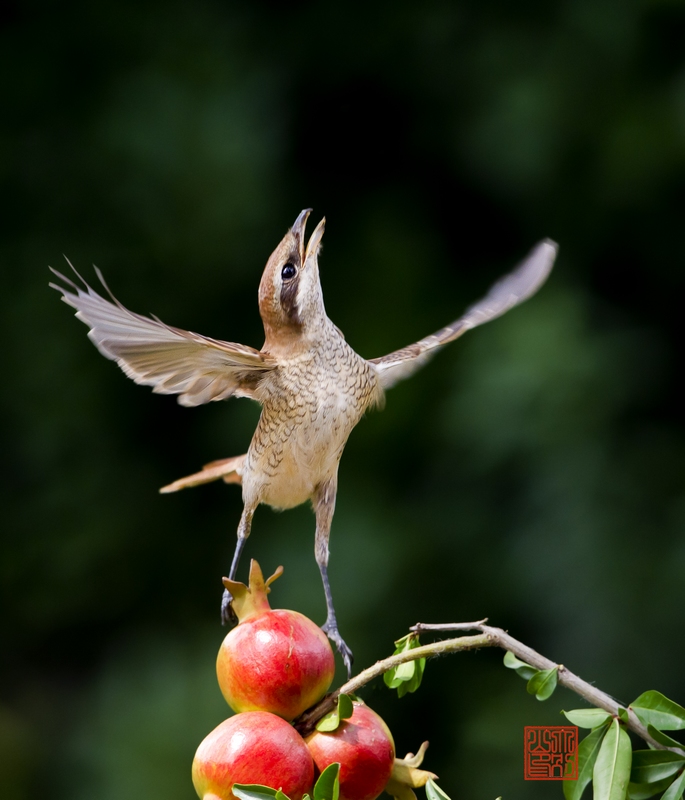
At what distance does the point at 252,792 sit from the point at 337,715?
0.36 ft

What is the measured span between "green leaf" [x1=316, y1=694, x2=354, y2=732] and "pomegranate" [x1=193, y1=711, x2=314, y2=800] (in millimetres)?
24

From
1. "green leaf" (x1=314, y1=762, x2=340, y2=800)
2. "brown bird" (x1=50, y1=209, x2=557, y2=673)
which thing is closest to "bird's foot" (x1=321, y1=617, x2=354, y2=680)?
"brown bird" (x1=50, y1=209, x2=557, y2=673)

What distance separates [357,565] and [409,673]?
2.44m

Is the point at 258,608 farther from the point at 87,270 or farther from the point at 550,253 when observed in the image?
the point at 87,270

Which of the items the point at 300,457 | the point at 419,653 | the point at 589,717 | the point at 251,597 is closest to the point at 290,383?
the point at 300,457

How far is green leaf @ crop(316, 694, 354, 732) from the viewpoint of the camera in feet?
2.63

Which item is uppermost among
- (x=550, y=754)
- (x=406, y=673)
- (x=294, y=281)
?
(x=294, y=281)

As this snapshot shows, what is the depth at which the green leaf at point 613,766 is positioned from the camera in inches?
30.0

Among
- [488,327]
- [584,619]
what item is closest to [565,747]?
[584,619]

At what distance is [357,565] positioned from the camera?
10.8 ft

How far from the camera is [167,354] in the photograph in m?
0.91

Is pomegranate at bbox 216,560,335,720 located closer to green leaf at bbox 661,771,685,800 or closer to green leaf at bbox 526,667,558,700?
Result: green leaf at bbox 526,667,558,700

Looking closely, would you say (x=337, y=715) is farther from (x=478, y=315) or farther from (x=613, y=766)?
(x=478, y=315)

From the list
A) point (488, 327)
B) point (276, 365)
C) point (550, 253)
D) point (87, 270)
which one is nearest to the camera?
point (276, 365)
